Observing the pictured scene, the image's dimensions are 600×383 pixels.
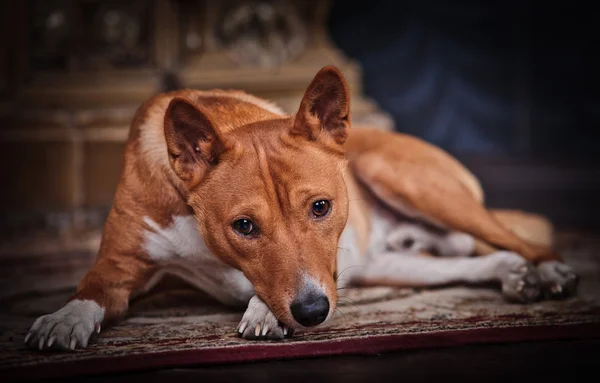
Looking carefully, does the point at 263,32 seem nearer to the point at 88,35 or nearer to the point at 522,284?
the point at 88,35

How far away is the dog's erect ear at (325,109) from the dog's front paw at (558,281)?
2.87ft

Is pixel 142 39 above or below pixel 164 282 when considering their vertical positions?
above

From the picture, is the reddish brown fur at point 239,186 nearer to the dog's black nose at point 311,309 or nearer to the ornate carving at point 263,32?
the dog's black nose at point 311,309

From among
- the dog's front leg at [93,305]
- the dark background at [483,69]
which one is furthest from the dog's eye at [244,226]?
the dark background at [483,69]

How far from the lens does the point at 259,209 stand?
1.66m

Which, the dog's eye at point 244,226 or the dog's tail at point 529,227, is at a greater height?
the dog's eye at point 244,226

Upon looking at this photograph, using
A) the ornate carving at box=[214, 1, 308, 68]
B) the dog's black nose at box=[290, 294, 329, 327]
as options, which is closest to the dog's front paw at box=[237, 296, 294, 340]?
the dog's black nose at box=[290, 294, 329, 327]

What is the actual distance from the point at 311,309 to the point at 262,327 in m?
0.21

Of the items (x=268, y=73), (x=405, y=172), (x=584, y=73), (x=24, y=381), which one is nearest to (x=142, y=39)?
(x=268, y=73)

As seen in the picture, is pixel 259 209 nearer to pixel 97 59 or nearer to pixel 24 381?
pixel 24 381

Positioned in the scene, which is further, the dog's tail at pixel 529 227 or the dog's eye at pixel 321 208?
the dog's tail at pixel 529 227

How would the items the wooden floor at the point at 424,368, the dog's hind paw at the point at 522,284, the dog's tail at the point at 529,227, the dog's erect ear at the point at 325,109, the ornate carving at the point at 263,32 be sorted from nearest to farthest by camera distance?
the wooden floor at the point at 424,368 < the dog's erect ear at the point at 325,109 < the dog's hind paw at the point at 522,284 < the dog's tail at the point at 529,227 < the ornate carving at the point at 263,32

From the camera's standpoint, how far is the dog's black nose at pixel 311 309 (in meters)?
1.56

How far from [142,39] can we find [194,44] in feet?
1.32
